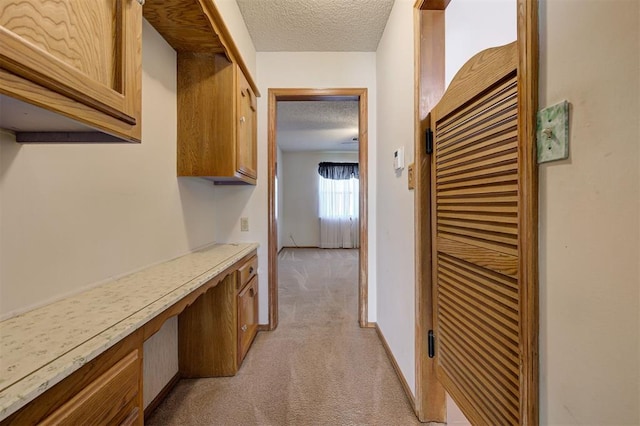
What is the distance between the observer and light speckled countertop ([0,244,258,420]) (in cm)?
53

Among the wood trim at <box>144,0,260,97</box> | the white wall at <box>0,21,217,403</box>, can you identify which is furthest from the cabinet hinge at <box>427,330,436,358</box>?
the wood trim at <box>144,0,260,97</box>

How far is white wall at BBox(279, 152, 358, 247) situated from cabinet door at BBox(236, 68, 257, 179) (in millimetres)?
5012

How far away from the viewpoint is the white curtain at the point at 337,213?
24.2ft

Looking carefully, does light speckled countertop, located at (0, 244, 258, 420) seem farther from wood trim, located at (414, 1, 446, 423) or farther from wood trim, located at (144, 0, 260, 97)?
wood trim, located at (144, 0, 260, 97)

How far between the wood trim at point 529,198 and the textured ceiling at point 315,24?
1654 millimetres

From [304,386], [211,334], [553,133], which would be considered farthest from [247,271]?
[553,133]

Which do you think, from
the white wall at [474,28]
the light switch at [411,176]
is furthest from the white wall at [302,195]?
the light switch at [411,176]

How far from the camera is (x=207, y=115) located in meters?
1.86

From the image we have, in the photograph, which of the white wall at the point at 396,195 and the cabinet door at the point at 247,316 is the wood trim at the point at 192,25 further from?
the cabinet door at the point at 247,316

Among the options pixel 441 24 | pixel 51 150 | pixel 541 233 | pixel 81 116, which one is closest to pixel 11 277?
pixel 51 150

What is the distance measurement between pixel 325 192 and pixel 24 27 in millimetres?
6838

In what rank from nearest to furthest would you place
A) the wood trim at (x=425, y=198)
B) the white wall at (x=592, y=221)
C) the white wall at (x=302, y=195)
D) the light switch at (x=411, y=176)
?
the white wall at (x=592, y=221) → the wood trim at (x=425, y=198) → the light switch at (x=411, y=176) → the white wall at (x=302, y=195)

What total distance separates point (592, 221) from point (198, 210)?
6.94ft

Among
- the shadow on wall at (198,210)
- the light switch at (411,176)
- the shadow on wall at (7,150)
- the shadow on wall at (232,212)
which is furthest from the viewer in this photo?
the shadow on wall at (232,212)
